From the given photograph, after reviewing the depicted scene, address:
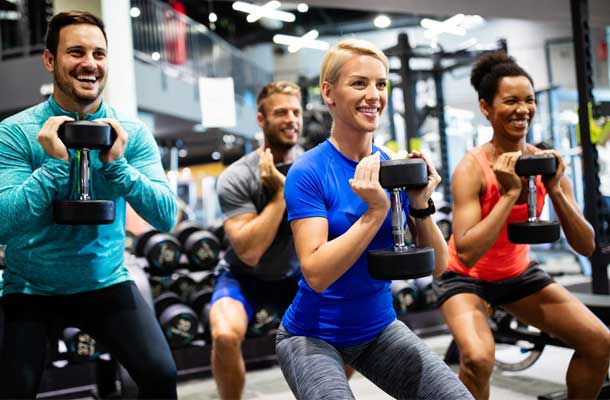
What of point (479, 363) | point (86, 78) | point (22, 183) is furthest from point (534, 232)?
point (22, 183)

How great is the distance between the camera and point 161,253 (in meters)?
4.23

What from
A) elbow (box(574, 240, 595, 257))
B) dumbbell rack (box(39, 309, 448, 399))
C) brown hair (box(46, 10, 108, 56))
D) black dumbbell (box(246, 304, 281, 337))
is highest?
brown hair (box(46, 10, 108, 56))

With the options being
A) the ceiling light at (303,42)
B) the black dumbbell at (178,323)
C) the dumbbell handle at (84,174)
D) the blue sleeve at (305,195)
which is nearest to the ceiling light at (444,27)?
the ceiling light at (303,42)

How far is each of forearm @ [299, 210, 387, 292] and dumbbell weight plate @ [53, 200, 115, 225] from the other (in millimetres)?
663

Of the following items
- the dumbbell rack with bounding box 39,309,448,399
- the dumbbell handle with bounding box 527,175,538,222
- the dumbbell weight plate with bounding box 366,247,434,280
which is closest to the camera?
the dumbbell weight plate with bounding box 366,247,434,280

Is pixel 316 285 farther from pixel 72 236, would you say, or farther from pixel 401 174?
pixel 72 236

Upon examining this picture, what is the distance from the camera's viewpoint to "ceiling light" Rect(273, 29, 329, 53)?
5.90 m

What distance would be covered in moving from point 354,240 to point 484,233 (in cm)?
91

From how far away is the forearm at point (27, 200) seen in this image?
1.86 meters

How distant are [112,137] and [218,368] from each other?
1.24m

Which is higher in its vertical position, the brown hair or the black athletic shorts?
the brown hair

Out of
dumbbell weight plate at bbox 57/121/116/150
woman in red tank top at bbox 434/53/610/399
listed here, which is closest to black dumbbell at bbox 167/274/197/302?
woman in red tank top at bbox 434/53/610/399

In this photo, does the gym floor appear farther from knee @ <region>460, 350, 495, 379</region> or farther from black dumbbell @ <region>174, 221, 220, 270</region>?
knee @ <region>460, 350, 495, 379</region>

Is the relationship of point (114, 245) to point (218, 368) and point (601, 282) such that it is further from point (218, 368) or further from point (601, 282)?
point (601, 282)
